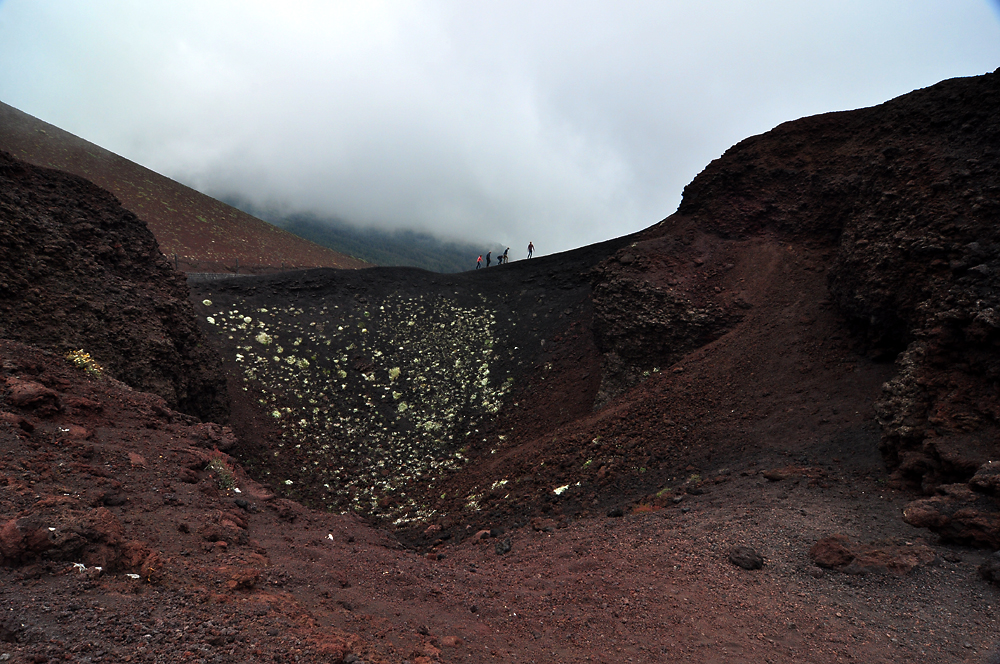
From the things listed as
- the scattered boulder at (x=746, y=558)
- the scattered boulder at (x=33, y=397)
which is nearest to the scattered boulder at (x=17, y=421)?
the scattered boulder at (x=33, y=397)

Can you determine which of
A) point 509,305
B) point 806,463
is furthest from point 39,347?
point 509,305

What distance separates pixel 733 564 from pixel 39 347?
29.7ft

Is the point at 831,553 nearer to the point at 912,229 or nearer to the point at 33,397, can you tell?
the point at 912,229

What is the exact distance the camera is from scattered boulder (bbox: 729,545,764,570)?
17.5ft

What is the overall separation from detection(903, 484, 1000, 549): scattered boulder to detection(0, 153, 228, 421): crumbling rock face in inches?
428

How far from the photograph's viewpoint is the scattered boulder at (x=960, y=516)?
504 centimetres

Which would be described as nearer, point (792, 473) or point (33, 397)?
point (33, 397)

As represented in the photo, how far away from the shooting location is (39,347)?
7.02m

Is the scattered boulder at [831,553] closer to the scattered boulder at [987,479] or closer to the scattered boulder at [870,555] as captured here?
the scattered boulder at [870,555]

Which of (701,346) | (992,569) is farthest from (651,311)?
(992,569)

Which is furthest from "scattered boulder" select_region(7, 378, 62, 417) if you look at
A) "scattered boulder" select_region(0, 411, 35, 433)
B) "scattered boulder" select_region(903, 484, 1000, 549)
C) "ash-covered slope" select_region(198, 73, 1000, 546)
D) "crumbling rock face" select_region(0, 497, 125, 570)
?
"scattered boulder" select_region(903, 484, 1000, 549)

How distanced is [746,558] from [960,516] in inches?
83.0

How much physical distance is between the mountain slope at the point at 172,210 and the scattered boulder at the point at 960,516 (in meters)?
42.3

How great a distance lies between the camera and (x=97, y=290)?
8.66 meters
